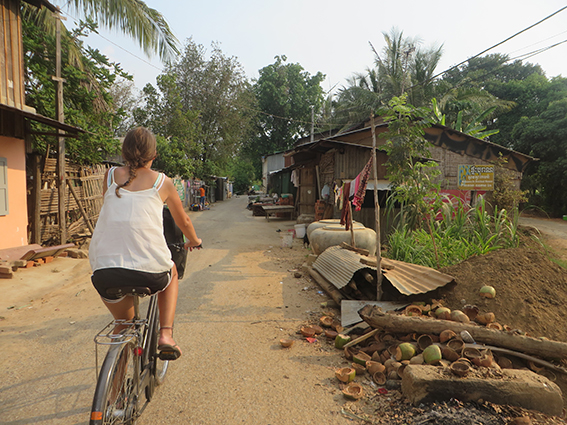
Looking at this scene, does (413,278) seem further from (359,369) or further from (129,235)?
(129,235)

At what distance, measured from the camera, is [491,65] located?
36656mm

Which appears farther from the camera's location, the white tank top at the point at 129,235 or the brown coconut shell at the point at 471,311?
the brown coconut shell at the point at 471,311

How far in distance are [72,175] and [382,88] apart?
24.7 meters

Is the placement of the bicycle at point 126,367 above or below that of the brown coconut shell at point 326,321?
above

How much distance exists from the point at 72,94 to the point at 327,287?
8.57m

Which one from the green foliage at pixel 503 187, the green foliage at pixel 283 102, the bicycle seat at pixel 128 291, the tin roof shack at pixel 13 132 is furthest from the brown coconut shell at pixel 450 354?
the green foliage at pixel 283 102

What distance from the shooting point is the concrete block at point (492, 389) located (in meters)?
2.54

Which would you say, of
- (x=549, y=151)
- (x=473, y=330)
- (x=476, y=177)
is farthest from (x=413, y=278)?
(x=549, y=151)

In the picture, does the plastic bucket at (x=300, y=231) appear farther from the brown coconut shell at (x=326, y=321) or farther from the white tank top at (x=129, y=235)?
the white tank top at (x=129, y=235)

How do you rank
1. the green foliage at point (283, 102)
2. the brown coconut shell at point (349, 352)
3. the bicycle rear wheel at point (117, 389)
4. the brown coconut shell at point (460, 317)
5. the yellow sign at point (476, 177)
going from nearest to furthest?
the bicycle rear wheel at point (117, 389)
the brown coconut shell at point (349, 352)
the brown coconut shell at point (460, 317)
the yellow sign at point (476, 177)
the green foliage at point (283, 102)

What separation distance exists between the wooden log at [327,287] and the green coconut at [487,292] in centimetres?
175

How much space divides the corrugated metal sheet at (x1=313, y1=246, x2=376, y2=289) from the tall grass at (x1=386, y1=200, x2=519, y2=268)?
1051 mm

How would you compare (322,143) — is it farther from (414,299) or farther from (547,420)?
(547,420)

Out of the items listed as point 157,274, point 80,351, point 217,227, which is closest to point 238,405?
point 157,274
